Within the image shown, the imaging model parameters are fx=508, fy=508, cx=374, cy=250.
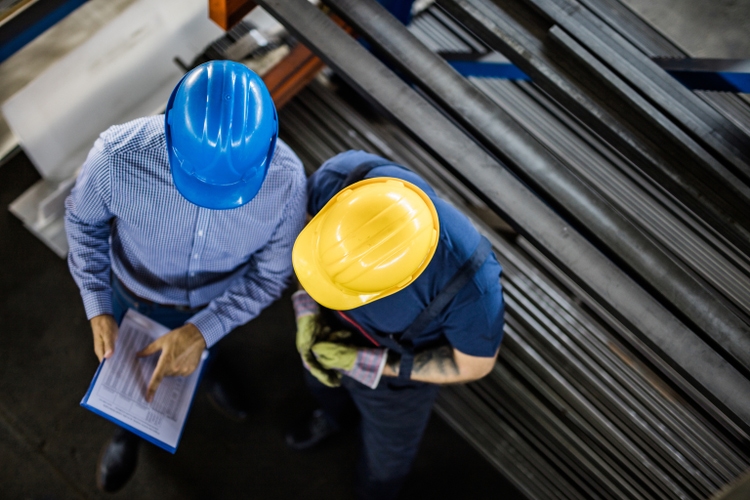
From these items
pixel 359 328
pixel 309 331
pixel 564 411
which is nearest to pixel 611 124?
pixel 359 328

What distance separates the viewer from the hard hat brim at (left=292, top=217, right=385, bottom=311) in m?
1.66

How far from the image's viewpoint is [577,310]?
9.37 feet

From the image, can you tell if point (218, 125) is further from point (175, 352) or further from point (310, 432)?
point (310, 432)

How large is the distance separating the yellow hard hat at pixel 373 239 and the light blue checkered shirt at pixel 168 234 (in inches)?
16.1

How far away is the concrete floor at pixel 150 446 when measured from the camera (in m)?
3.11

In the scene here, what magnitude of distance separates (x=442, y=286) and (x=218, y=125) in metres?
0.91

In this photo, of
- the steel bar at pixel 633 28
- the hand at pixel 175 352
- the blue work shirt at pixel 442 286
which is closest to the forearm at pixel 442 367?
the blue work shirt at pixel 442 286

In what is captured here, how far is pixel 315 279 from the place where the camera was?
1669 mm

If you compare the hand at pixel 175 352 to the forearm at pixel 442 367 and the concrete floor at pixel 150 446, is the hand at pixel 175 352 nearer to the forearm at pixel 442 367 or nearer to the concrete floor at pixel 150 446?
the forearm at pixel 442 367

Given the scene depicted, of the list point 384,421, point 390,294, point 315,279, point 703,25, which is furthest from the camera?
point 703,25

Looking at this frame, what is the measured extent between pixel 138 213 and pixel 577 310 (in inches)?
90.0

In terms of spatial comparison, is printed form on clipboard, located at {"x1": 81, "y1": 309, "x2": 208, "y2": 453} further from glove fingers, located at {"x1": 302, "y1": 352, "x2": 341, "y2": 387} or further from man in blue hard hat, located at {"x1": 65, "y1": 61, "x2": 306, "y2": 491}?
glove fingers, located at {"x1": 302, "y1": 352, "x2": 341, "y2": 387}

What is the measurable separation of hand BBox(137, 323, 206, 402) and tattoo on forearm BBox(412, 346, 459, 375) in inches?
37.6

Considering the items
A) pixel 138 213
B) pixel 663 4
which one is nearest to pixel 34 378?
pixel 138 213
